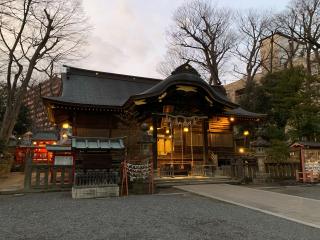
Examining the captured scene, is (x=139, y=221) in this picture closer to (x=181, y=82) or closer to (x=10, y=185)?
(x=10, y=185)

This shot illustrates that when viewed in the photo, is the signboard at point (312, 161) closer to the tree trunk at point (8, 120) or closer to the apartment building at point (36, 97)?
the tree trunk at point (8, 120)

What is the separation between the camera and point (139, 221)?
720 cm

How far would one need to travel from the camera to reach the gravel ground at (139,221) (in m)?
6.13

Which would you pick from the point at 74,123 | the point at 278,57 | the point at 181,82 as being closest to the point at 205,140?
the point at 181,82

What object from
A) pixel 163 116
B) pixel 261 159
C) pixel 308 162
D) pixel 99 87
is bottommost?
pixel 308 162

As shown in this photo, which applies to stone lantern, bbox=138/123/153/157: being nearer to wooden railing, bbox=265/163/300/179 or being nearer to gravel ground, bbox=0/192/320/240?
gravel ground, bbox=0/192/320/240

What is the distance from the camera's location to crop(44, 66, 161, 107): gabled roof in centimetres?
1792

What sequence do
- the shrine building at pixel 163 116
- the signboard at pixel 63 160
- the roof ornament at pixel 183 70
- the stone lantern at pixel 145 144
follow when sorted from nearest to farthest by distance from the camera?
the signboard at pixel 63 160 → the stone lantern at pixel 145 144 → the shrine building at pixel 163 116 → the roof ornament at pixel 183 70

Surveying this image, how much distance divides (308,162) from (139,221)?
1212 cm

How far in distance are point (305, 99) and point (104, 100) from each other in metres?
13.5

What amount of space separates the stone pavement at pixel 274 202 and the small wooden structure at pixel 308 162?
16.9ft

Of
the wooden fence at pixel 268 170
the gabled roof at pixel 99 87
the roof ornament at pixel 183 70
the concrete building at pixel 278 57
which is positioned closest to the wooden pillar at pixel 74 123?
the gabled roof at pixel 99 87

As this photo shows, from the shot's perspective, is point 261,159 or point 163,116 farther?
point 163,116

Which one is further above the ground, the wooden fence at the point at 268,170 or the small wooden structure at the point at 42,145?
the small wooden structure at the point at 42,145
